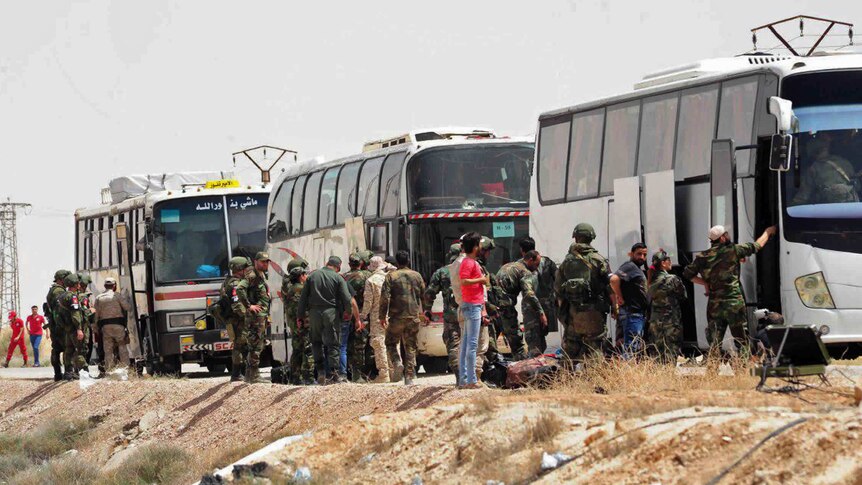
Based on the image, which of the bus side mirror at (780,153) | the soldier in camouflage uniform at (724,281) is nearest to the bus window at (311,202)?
the soldier in camouflage uniform at (724,281)

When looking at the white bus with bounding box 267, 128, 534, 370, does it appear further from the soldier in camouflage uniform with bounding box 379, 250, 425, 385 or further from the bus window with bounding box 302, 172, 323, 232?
the soldier in camouflage uniform with bounding box 379, 250, 425, 385

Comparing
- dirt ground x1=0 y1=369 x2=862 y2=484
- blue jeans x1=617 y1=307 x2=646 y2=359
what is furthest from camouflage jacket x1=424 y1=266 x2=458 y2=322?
blue jeans x1=617 y1=307 x2=646 y2=359

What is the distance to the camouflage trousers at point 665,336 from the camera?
1562cm

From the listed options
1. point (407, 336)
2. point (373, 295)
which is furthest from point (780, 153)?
point (373, 295)

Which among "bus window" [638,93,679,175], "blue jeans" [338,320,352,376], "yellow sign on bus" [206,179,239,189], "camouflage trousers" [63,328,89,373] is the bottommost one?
"camouflage trousers" [63,328,89,373]

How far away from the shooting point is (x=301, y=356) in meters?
20.6

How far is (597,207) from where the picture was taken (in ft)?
60.5

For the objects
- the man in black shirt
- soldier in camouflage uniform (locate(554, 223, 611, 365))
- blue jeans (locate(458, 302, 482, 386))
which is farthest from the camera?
the man in black shirt

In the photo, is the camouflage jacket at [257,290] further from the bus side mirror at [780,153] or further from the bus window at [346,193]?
the bus side mirror at [780,153]

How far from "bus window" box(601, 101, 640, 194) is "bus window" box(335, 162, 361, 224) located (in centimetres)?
621

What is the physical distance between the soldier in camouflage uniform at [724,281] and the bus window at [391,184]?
761cm

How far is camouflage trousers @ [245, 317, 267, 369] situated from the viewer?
66.2 ft

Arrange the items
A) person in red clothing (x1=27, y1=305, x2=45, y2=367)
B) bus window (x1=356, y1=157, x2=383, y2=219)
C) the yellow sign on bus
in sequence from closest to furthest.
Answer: bus window (x1=356, y1=157, x2=383, y2=219)
the yellow sign on bus
person in red clothing (x1=27, y1=305, x2=45, y2=367)

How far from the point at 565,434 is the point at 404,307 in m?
7.29
